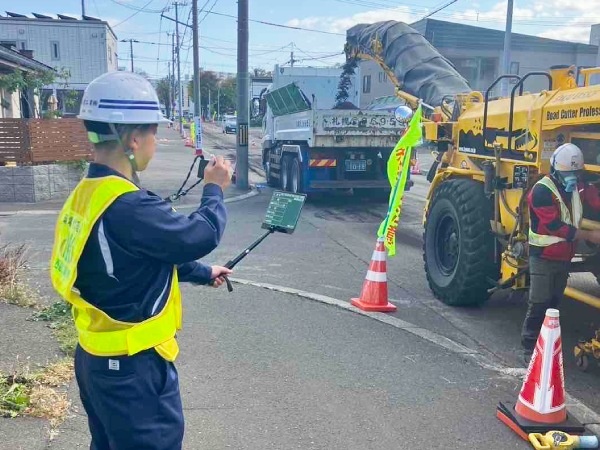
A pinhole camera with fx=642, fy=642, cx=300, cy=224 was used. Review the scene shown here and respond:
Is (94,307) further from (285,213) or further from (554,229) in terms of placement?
(554,229)

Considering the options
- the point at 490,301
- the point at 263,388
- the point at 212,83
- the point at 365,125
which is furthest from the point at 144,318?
the point at 212,83

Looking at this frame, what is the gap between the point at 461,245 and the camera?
645 cm

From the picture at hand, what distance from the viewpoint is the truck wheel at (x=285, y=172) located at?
15413 mm

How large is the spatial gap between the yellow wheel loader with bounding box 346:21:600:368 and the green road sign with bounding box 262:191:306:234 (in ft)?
8.92

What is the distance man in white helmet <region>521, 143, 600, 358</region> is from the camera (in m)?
4.87

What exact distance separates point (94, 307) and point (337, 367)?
9.72 feet

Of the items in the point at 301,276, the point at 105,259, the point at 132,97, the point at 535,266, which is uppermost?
the point at 132,97

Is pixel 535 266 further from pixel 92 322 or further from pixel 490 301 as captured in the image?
pixel 92 322

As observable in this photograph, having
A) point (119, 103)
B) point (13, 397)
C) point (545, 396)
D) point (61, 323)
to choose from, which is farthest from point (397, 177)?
point (119, 103)

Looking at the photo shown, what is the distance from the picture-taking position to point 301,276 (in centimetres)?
797

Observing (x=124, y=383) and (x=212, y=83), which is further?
(x=212, y=83)

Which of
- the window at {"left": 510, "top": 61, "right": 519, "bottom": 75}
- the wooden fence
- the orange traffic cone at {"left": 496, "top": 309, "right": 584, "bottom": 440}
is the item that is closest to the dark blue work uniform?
the orange traffic cone at {"left": 496, "top": 309, "right": 584, "bottom": 440}

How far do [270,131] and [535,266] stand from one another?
13139 millimetres

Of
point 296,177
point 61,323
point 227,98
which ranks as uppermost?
point 227,98
